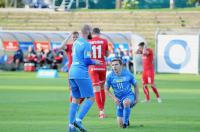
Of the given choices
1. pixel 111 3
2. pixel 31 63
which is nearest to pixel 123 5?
pixel 111 3

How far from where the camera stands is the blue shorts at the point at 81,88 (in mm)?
17438

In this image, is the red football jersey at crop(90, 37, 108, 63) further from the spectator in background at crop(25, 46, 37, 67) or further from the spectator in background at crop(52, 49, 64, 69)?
the spectator in background at crop(52, 49, 64, 69)

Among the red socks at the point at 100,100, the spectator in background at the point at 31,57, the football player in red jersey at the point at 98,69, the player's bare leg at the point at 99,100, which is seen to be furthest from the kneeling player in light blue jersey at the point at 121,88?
the spectator in background at the point at 31,57

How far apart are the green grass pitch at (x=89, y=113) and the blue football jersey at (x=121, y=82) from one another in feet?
2.46

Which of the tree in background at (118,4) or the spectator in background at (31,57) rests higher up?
the tree in background at (118,4)

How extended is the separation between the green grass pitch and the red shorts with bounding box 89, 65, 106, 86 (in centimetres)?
89

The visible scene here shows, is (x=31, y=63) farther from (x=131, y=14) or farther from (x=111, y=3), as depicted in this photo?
(x=111, y=3)

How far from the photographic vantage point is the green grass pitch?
1817cm

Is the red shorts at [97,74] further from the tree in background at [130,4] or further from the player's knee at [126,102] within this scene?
the tree in background at [130,4]

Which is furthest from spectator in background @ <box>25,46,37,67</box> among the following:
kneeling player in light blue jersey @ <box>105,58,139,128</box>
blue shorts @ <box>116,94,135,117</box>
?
blue shorts @ <box>116,94,135,117</box>

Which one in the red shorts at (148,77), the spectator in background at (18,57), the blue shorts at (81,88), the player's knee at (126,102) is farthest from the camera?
the spectator in background at (18,57)

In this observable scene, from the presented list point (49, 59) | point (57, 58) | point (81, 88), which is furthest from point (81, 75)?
point (57, 58)

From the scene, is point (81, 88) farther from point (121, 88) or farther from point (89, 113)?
point (89, 113)

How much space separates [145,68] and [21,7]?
4760cm
